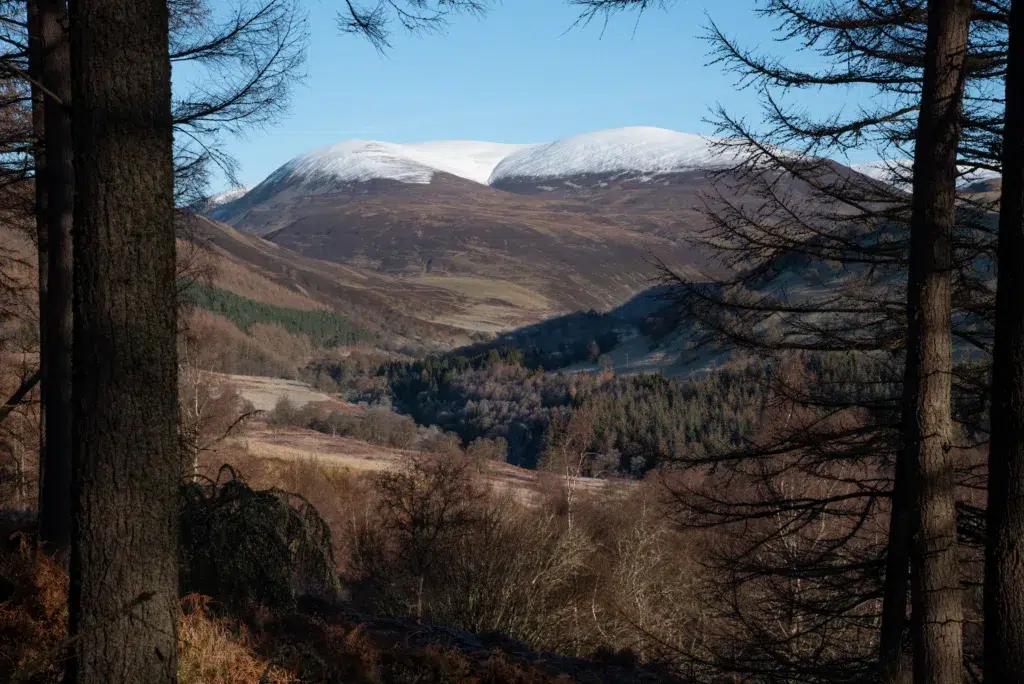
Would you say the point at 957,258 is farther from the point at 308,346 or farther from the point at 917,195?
the point at 308,346

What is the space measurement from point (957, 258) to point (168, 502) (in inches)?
254

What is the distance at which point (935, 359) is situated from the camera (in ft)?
21.1

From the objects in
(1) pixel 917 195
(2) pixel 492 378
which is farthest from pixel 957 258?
(2) pixel 492 378

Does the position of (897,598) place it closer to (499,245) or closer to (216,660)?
(216,660)

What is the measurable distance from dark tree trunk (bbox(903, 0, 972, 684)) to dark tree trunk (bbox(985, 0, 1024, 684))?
54cm

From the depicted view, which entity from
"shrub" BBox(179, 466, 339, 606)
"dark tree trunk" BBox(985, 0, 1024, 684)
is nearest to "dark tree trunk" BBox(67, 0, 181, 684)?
"shrub" BBox(179, 466, 339, 606)

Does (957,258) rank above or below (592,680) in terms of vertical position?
above

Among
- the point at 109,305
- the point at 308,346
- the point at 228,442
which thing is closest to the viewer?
the point at 109,305

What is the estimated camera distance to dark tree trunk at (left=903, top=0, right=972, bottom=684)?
6.27 metres

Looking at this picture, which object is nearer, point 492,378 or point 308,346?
point 492,378

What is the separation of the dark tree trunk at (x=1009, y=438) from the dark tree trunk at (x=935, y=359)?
1.76ft

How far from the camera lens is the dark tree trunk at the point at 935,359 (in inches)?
247

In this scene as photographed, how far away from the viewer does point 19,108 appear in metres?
11.0

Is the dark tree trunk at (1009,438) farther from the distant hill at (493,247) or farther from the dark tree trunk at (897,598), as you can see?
the distant hill at (493,247)
